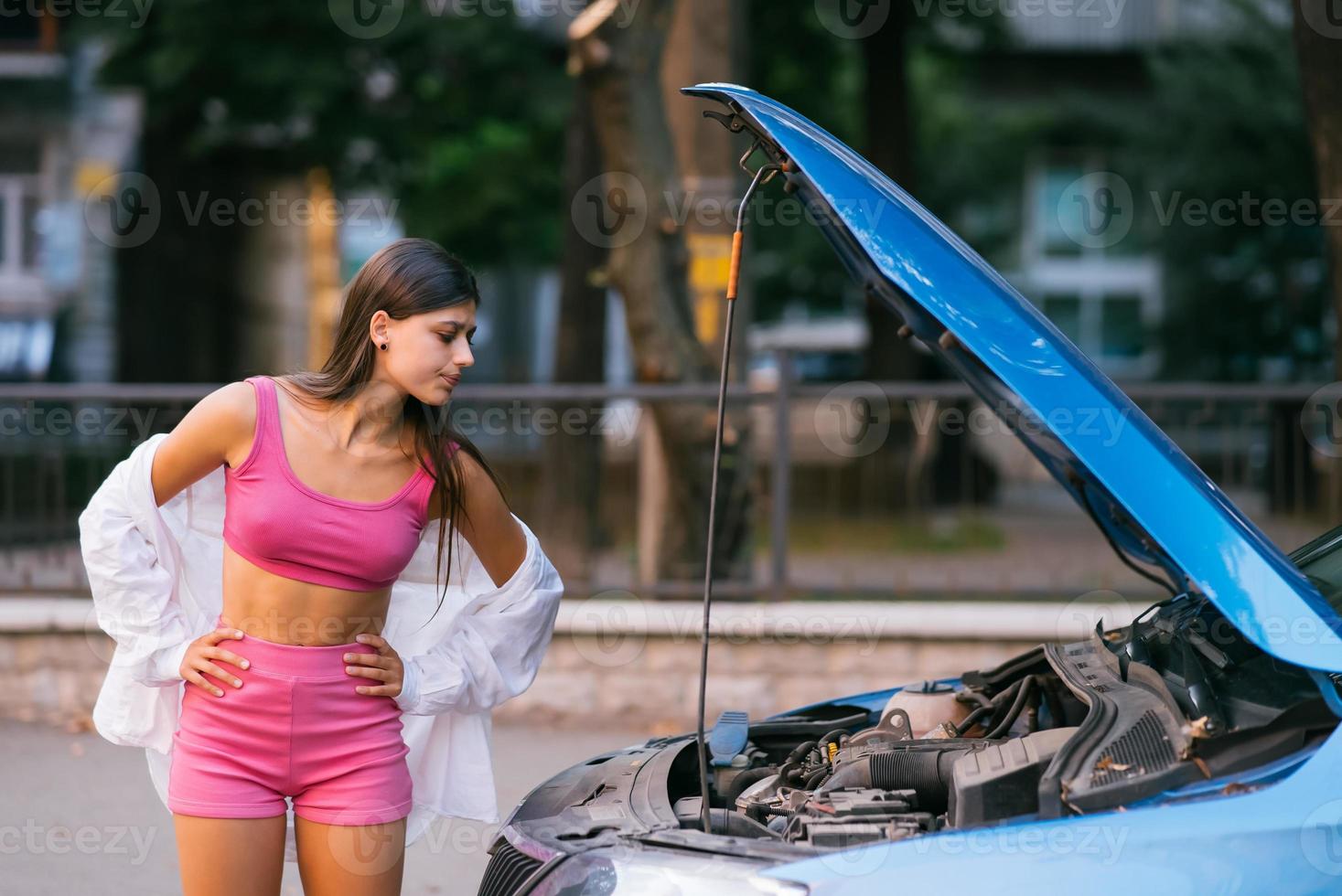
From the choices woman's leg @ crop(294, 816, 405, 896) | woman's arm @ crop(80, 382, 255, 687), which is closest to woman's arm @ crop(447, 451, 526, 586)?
woman's arm @ crop(80, 382, 255, 687)

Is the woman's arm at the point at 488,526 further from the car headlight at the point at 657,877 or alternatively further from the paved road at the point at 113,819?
the paved road at the point at 113,819

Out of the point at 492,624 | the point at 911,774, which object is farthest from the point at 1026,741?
the point at 492,624

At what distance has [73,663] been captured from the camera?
7117 mm

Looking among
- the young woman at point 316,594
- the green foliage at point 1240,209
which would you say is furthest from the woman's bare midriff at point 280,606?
the green foliage at point 1240,209

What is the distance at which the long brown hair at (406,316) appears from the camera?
2832 mm

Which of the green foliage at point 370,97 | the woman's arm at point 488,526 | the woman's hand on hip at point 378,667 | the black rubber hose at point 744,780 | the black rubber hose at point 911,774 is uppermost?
the green foliage at point 370,97

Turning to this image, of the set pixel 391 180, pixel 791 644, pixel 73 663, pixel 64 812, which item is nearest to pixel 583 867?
pixel 64 812

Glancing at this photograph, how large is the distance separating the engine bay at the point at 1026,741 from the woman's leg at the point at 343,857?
2.02 ft

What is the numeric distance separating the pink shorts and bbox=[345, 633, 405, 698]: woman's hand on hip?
0.07 ft

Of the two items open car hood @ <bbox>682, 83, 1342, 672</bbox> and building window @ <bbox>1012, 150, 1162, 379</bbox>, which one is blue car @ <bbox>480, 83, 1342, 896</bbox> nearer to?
open car hood @ <bbox>682, 83, 1342, 672</bbox>

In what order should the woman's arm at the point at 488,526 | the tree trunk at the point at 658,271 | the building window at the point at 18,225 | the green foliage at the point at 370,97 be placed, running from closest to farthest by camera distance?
the woman's arm at the point at 488,526 → the tree trunk at the point at 658,271 → the green foliage at the point at 370,97 → the building window at the point at 18,225

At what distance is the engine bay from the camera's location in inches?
98.5

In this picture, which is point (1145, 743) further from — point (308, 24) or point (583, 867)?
point (308, 24)

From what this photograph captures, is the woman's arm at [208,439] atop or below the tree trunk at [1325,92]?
below
